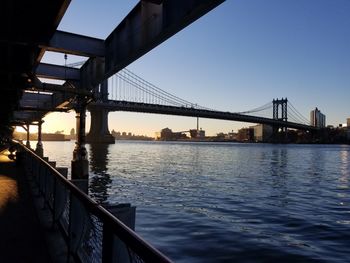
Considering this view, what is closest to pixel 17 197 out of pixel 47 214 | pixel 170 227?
pixel 47 214

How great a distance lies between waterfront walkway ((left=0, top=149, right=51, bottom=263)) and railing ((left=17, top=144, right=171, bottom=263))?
0.49 meters

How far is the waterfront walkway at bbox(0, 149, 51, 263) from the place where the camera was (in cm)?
652

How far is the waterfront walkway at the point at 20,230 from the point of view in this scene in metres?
6.52

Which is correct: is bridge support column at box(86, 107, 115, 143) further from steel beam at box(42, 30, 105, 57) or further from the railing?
the railing

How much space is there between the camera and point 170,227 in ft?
50.2

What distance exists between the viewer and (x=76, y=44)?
17.7 metres

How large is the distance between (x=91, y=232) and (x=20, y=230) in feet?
9.26

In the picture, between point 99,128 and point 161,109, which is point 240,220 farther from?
point 99,128

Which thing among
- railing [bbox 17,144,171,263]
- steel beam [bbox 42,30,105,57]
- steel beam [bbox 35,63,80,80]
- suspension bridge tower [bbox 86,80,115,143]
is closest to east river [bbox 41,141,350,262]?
railing [bbox 17,144,171,263]

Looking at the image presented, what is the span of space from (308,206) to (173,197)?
25.2 ft

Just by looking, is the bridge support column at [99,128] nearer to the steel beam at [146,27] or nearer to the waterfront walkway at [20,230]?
the steel beam at [146,27]

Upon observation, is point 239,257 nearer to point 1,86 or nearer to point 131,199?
point 131,199

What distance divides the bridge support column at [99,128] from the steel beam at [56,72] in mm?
118941

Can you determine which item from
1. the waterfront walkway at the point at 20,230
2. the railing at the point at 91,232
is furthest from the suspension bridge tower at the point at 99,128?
the railing at the point at 91,232
